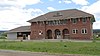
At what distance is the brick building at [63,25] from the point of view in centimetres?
5978

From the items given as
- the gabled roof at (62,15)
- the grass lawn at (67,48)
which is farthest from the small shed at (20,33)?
the grass lawn at (67,48)

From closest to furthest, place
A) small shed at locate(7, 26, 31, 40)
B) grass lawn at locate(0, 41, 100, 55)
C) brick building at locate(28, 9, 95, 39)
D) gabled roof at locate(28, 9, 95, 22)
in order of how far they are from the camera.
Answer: grass lawn at locate(0, 41, 100, 55) → brick building at locate(28, 9, 95, 39) → gabled roof at locate(28, 9, 95, 22) → small shed at locate(7, 26, 31, 40)

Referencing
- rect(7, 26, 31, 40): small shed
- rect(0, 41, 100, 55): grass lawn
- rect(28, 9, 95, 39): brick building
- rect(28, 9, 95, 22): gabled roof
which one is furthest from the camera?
rect(7, 26, 31, 40): small shed

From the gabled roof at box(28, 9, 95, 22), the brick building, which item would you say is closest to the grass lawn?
the brick building

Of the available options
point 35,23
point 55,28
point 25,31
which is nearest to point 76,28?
point 55,28

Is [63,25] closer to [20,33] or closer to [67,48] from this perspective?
[20,33]

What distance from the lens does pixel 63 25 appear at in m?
64.4

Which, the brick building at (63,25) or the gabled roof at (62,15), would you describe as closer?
the brick building at (63,25)

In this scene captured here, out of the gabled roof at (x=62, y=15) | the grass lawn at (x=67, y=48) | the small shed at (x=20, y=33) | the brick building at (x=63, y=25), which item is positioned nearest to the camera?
the grass lawn at (x=67, y=48)

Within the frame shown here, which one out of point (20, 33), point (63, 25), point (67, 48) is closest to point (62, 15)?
point (63, 25)

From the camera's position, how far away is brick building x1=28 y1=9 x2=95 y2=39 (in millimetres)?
59781

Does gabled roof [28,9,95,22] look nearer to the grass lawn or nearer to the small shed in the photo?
the small shed

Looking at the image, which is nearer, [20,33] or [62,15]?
[62,15]

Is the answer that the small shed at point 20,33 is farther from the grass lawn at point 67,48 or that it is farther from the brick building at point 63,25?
the grass lawn at point 67,48
